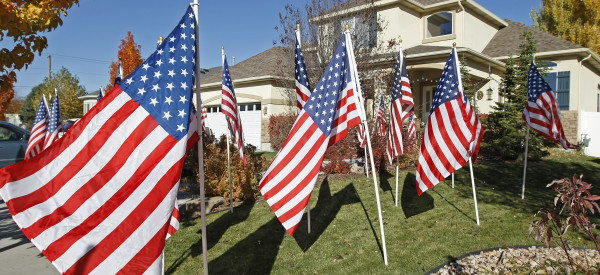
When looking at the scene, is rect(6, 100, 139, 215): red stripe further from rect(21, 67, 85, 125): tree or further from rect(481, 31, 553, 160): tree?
rect(21, 67, 85, 125): tree

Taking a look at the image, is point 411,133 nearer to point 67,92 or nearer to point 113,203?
point 113,203

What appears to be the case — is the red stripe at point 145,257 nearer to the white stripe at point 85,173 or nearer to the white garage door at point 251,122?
the white stripe at point 85,173

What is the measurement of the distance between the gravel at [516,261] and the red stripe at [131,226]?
11.3 ft

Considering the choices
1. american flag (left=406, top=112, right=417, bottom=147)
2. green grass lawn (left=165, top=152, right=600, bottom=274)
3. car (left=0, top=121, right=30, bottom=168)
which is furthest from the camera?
american flag (left=406, top=112, right=417, bottom=147)

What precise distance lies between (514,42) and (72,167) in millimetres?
21350

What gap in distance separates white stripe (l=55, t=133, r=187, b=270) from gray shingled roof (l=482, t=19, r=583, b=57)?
17388 millimetres

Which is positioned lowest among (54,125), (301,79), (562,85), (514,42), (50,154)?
(50,154)

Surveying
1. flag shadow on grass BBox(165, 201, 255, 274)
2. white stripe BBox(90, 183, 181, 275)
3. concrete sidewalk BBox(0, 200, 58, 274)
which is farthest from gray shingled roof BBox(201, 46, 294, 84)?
white stripe BBox(90, 183, 181, 275)

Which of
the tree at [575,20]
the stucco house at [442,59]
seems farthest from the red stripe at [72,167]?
the tree at [575,20]

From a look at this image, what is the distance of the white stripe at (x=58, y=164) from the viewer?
279 cm

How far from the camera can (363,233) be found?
6203mm

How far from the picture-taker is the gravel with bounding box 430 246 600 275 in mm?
4582

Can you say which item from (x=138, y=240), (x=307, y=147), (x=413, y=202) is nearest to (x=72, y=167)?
(x=138, y=240)

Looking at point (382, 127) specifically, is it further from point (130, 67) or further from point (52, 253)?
point (130, 67)
